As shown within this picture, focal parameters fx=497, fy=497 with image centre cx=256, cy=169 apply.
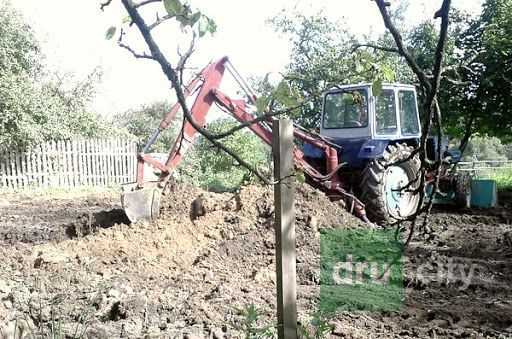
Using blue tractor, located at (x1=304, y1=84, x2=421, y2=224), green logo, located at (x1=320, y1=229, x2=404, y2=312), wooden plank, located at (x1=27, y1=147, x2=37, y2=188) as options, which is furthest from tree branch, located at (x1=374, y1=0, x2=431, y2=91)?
wooden plank, located at (x1=27, y1=147, x2=37, y2=188)

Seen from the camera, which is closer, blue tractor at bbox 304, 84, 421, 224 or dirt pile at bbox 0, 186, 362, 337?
dirt pile at bbox 0, 186, 362, 337

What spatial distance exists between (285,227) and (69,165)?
1456 centimetres

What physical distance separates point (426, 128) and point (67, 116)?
17.5m

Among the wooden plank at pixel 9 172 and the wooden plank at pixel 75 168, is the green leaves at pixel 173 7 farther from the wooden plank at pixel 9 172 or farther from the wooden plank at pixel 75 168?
the wooden plank at pixel 75 168

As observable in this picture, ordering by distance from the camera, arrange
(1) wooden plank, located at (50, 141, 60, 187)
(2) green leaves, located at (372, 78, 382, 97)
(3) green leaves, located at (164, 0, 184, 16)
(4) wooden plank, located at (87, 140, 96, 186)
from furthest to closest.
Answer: (4) wooden plank, located at (87, 140, 96, 186) → (1) wooden plank, located at (50, 141, 60, 187) → (2) green leaves, located at (372, 78, 382, 97) → (3) green leaves, located at (164, 0, 184, 16)

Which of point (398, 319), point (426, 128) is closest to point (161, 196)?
point (398, 319)

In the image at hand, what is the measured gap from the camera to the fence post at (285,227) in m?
2.18

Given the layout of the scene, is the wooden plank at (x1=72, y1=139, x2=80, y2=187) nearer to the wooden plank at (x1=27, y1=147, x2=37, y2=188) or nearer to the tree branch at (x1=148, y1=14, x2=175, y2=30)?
the wooden plank at (x1=27, y1=147, x2=37, y2=188)

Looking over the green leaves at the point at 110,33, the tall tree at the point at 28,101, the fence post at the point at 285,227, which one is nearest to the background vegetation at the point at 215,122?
the tall tree at the point at 28,101

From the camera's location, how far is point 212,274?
5070 mm

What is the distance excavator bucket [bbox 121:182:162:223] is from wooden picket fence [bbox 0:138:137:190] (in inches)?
371

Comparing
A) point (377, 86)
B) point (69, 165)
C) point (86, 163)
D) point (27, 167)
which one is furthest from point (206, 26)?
point (86, 163)

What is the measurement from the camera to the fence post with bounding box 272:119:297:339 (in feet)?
7.14

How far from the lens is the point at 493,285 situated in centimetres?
476
